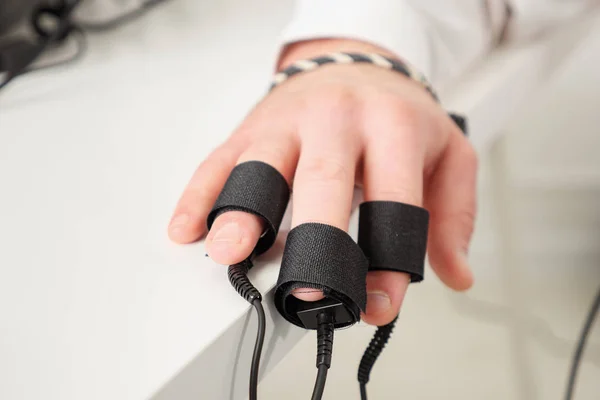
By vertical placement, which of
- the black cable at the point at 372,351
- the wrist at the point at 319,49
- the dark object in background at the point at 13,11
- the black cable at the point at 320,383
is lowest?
the black cable at the point at 372,351

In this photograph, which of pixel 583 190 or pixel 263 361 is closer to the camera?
pixel 263 361

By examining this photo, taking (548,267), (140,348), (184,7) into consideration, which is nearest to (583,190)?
(548,267)

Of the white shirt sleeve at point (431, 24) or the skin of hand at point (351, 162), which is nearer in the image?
the skin of hand at point (351, 162)

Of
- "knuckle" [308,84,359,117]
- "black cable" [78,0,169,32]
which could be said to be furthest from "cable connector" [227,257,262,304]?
"black cable" [78,0,169,32]

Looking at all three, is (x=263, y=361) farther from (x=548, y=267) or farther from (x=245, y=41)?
(x=548, y=267)

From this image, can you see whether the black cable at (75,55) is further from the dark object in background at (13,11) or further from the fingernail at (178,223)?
the fingernail at (178,223)

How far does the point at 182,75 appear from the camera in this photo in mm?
447

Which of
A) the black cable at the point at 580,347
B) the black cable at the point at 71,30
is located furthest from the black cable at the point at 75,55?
the black cable at the point at 580,347

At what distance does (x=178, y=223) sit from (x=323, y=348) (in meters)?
0.11

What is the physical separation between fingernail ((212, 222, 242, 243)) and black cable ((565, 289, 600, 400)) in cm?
45

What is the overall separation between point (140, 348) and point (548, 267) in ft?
1.95

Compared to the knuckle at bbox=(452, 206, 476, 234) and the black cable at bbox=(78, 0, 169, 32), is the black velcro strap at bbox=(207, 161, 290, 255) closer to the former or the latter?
the knuckle at bbox=(452, 206, 476, 234)

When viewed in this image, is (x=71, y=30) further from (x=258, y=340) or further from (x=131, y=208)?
(x=258, y=340)

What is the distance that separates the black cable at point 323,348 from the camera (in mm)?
221
